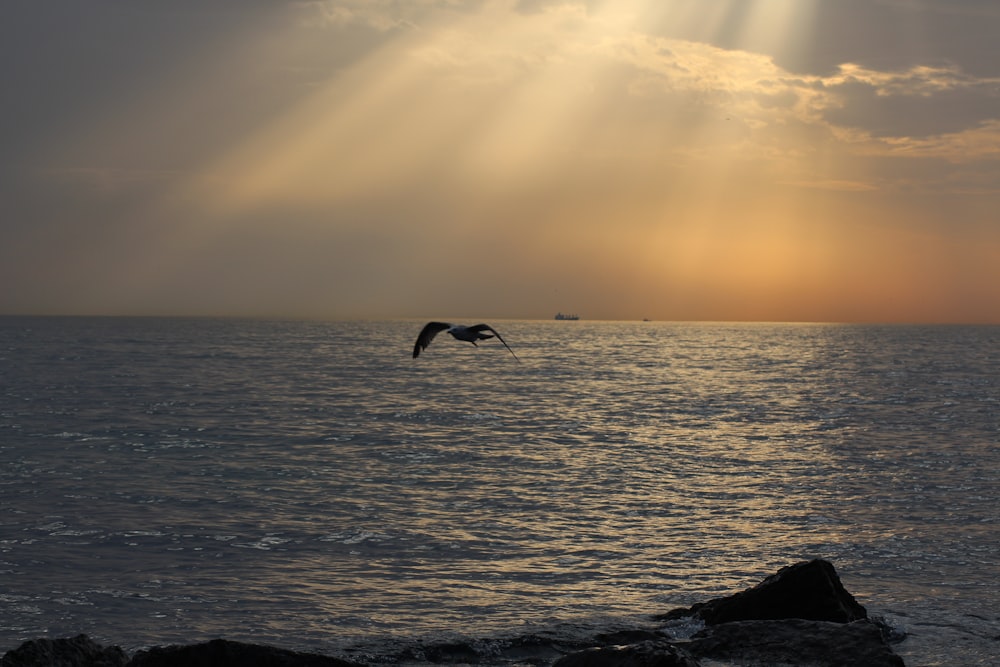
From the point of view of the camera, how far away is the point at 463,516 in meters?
24.0

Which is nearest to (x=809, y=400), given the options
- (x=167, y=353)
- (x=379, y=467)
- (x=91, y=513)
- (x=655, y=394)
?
(x=655, y=394)

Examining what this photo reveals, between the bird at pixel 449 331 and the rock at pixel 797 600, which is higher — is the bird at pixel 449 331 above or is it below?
above

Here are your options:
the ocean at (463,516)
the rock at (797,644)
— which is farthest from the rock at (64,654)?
the rock at (797,644)

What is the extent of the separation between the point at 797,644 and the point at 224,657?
7.52 metres

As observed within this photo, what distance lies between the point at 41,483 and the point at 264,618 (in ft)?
50.1

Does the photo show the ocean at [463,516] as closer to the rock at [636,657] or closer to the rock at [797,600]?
the rock at [797,600]

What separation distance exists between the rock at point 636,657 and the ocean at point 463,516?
11.5ft

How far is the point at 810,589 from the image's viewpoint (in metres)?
14.4

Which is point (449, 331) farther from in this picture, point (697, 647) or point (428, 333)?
point (697, 647)

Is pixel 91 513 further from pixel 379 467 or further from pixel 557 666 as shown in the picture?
pixel 557 666

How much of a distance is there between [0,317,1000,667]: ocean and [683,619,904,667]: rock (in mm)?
1707

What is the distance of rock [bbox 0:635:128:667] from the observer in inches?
440

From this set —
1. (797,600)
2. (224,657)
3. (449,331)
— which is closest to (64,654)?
(224,657)

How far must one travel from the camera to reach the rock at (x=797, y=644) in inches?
484
